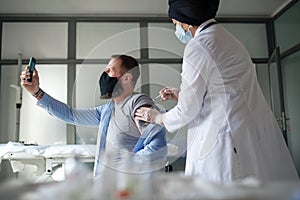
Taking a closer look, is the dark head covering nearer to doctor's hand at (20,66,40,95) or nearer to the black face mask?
the black face mask

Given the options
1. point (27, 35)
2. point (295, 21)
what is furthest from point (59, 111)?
point (295, 21)

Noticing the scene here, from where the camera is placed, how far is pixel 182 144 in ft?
3.06

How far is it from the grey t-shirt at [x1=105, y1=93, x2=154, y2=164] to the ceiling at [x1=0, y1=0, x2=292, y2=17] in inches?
92.1

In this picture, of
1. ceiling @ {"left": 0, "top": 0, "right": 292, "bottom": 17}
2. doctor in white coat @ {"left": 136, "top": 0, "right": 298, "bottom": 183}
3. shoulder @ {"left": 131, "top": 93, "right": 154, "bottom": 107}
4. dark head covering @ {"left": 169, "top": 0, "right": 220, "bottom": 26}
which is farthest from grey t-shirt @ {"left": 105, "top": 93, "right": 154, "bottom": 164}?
ceiling @ {"left": 0, "top": 0, "right": 292, "bottom": 17}

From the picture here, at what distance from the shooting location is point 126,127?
0.99 metres

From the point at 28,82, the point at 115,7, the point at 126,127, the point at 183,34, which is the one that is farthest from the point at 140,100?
the point at 115,7

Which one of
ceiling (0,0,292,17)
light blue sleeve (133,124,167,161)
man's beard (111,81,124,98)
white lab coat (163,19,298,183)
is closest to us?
white lab coat (163,19,298,183)

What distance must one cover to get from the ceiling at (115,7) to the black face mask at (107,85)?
2.21m

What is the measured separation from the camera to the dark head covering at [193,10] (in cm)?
83

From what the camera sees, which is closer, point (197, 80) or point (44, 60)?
point (197, 80)

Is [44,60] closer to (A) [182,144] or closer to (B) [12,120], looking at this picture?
(B) [12,120]

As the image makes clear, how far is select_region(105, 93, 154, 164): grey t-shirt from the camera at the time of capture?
969 millimetres

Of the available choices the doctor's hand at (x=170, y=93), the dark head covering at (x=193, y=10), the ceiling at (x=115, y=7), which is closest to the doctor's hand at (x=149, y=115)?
the doctor's hand at (x=170, y=93)

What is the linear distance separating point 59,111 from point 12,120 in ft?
7.54
